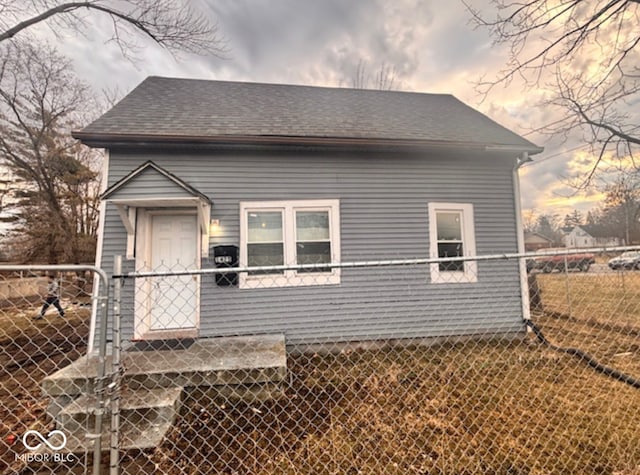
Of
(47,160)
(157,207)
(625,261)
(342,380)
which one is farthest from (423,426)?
(47,160)

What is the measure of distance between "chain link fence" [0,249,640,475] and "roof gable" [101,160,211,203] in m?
1.20

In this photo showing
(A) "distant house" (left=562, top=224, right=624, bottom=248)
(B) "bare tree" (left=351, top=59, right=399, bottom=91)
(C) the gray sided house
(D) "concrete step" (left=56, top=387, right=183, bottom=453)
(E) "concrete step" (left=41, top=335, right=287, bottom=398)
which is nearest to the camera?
(D) "concrete step" (left=56, top=387, right=183, bottom=453)

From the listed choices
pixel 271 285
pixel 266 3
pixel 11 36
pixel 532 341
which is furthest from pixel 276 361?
pixel 11 36

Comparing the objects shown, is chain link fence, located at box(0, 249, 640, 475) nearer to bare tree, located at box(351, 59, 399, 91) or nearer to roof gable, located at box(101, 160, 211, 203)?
roof gable, located at box(101, 160, 211, 203)

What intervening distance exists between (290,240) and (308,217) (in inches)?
22.1

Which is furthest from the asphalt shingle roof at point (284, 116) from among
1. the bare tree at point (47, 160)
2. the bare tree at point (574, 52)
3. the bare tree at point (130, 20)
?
the bare tree at point (47, 160)

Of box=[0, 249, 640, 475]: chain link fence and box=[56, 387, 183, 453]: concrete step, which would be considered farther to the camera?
box=[56, 387, 183, 453]: concrete step

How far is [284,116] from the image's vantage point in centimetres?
590

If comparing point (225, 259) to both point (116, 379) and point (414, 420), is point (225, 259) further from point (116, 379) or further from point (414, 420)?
point (414, 420)

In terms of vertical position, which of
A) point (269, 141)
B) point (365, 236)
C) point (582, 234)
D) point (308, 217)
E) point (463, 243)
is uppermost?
point (582, 234)

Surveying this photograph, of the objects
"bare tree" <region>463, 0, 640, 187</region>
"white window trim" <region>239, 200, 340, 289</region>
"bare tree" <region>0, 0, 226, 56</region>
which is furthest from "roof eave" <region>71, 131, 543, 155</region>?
"bare tree" <region>0, 0, 226, 56</region>

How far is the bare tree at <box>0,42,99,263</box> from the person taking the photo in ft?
38.7

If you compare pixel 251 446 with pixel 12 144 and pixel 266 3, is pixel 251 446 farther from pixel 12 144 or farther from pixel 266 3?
pixel 12 144

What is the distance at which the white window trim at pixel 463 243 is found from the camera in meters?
5.51
